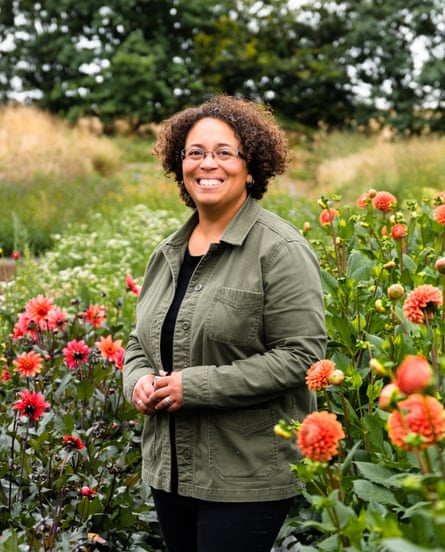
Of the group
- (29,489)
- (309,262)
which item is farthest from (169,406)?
(29,489)

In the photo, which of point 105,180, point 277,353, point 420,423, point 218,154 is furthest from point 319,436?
point 105,180

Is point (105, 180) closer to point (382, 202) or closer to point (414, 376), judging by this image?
point (382, 202)

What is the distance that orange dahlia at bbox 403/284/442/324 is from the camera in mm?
1404

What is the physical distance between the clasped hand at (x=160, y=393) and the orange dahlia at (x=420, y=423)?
0.94 meters

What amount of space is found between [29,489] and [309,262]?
147 cm

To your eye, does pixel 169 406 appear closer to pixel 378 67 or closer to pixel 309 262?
pixel 309 262

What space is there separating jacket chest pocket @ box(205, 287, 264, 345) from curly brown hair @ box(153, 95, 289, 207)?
17.5 inches

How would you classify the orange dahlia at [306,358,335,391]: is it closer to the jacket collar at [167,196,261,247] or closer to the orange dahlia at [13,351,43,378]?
the jacket collar at [167,196,261,247]

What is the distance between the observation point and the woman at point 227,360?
194 centimetres

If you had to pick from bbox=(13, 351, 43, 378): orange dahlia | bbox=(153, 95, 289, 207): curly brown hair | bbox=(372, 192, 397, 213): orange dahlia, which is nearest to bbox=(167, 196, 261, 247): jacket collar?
bbox=(153, 95, 289, 207): curly brown hair

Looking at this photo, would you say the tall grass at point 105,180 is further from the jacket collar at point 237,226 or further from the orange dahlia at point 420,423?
the orange dahlia at point 420,423

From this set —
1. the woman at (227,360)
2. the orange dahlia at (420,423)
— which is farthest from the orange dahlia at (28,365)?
the orange dahlia at (420,423)

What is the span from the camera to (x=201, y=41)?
926 inches

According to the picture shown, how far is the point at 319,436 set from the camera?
1189 millimetres
